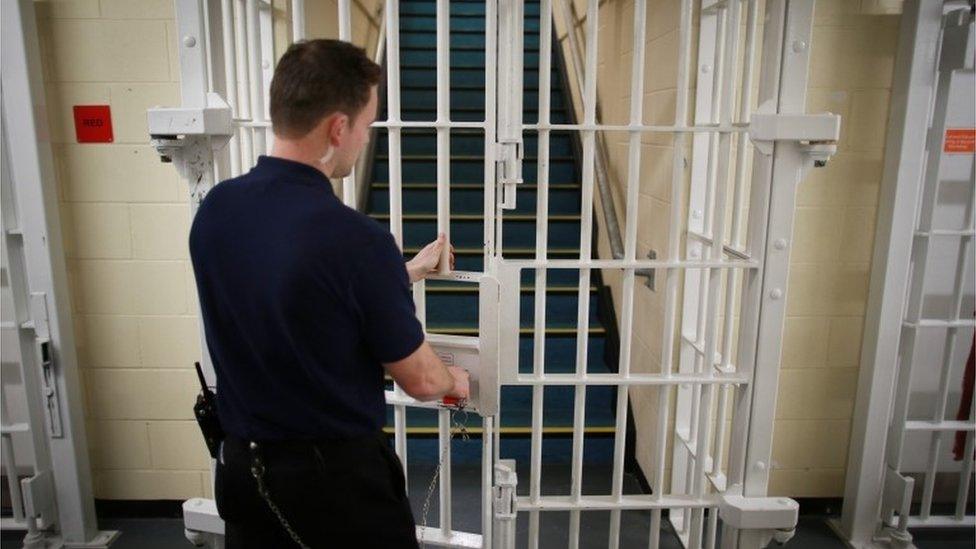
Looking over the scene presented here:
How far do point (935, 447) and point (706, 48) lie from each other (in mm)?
1778

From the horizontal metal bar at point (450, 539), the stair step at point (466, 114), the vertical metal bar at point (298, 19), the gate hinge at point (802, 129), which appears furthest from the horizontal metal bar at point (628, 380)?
the stair step at point (466, 114)

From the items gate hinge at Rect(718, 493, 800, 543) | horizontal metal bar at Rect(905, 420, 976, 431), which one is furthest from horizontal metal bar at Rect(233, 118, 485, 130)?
horizontal metal bar at Rect(905, 420, 976, 431)

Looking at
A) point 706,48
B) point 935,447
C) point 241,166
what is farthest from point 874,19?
point 241,166

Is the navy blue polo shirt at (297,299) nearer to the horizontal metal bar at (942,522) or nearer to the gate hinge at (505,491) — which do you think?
the gate hinge at (505,491)

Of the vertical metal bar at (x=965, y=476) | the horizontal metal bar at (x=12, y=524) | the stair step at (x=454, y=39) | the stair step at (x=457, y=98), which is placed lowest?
the horizontal metal bar at (x=12, y=524)

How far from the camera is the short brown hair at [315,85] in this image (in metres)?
1.19

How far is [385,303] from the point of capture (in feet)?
3.96

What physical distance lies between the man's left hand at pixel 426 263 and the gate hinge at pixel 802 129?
0.91 metres

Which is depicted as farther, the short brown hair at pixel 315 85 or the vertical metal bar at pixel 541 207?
the vertical metal bar at pixel 541 207

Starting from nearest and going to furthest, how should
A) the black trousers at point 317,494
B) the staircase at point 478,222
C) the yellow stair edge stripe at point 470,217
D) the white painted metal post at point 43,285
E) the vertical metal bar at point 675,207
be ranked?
the black trousers at point 317,494
the vertical metal bar at point 675,207
the white painted metal post at point 43,285
the staircase at point 478,222
the yellow stair edge stripe at point 470,217

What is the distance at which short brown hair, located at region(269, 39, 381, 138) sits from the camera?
1.19 m

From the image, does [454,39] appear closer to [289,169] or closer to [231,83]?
[231,83]

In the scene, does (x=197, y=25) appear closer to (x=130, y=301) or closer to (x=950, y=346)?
(x=130, y=301)

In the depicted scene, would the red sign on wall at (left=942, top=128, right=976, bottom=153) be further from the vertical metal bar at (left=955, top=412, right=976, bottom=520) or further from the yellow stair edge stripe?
the yellow stair edge stripe
